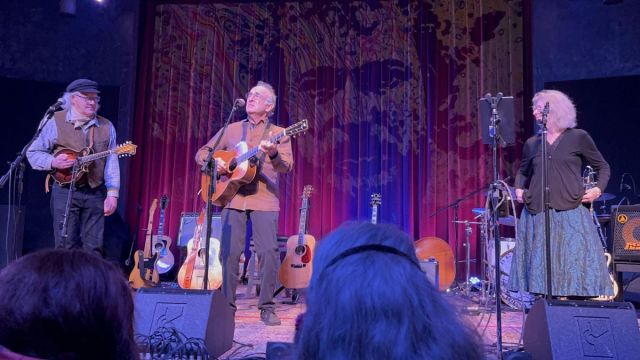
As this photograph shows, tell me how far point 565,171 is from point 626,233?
7.12ft

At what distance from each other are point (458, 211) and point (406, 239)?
7.33m

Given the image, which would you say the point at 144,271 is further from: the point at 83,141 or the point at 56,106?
the point at 56,106

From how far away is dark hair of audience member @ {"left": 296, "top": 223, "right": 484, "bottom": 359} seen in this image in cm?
85

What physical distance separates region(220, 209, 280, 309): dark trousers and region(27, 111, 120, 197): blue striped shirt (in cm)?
101

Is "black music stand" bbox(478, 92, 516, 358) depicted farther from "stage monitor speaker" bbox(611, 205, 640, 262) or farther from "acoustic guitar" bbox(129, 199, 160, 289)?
"acoustic guitar" bbox(129, 199, 160, 289)

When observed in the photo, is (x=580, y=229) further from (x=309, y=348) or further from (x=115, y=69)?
(x=115, y=69)

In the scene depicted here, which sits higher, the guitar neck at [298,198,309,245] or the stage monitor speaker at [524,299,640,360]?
the guitar neck at [298,198,309,245]

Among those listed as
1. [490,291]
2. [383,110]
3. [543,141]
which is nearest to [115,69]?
[383,110]

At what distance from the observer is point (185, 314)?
3195mm

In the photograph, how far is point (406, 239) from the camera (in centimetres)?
96

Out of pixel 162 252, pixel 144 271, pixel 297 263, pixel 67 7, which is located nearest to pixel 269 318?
pixel 297 263

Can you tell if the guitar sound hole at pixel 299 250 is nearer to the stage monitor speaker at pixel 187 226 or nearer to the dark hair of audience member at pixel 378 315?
the stage monitor speaker at pixel 187 226

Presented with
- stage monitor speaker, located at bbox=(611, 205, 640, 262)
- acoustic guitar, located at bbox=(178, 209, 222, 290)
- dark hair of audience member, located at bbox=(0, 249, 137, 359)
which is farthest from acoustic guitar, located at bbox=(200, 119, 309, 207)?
dark hair of audience member, located at bbox=(0, 249, 137, 359)

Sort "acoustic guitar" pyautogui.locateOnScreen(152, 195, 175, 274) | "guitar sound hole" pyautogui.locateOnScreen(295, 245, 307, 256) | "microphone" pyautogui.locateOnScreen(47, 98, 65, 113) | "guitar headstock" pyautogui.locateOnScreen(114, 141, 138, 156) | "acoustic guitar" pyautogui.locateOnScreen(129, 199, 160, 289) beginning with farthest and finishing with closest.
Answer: "acoustic guitar" pyautogui.locateOnScreen(152, 195, 175, 274)
"acoustic guitar" pyautogui.locateOnScreen(129, 199, 160, 289)
"guitar sound hole" pyautogui.locateOnScreen(295, 245, 307, 256)
"guitar headstock" pyautogui.locateOnScreen(114, 141, 138, 156)
"microphone" pyautogui.locateOnScreen(47, 98, 65, 113)
